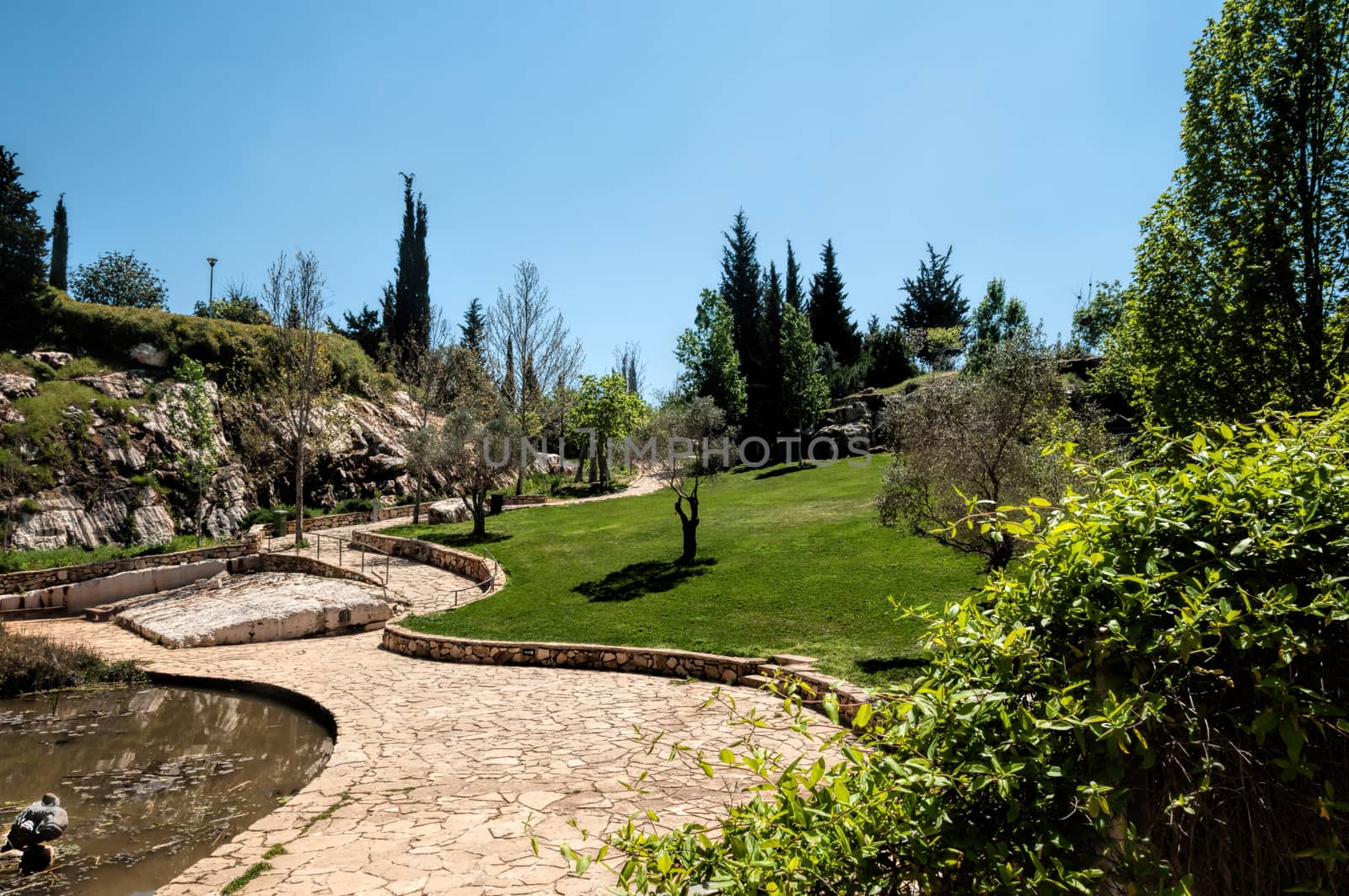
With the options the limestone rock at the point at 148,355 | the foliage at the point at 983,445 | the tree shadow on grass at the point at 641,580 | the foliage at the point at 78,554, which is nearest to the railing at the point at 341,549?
the foliage at the point at 78,554

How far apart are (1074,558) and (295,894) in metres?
5.99

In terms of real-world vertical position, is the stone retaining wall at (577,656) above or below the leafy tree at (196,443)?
below

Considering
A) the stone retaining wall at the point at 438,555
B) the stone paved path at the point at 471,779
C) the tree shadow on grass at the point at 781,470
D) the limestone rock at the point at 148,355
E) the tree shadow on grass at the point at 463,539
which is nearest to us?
the stone paved path at the point at 471,779

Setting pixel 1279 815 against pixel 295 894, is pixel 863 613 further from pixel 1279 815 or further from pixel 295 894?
pixel 1279 815

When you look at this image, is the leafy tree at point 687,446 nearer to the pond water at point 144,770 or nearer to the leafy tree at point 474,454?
the leafy tree at point 474,454

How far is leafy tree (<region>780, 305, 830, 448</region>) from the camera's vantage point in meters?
43.3

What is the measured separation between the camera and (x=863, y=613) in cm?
1359

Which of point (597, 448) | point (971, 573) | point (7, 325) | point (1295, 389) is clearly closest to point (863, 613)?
point (971, 573)

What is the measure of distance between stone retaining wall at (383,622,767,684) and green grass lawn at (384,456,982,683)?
1.51 feet

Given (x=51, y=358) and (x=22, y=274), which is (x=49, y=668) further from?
(x=22, y=274)

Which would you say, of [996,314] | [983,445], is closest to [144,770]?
[983,445]

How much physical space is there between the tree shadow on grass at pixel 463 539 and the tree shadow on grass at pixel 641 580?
7092 millimetres

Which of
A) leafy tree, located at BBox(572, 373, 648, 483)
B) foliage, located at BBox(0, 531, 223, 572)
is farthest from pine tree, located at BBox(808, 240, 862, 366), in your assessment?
foliage, located at BBox(0, 531, 223, 572)

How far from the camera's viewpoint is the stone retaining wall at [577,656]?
37.6 feet
